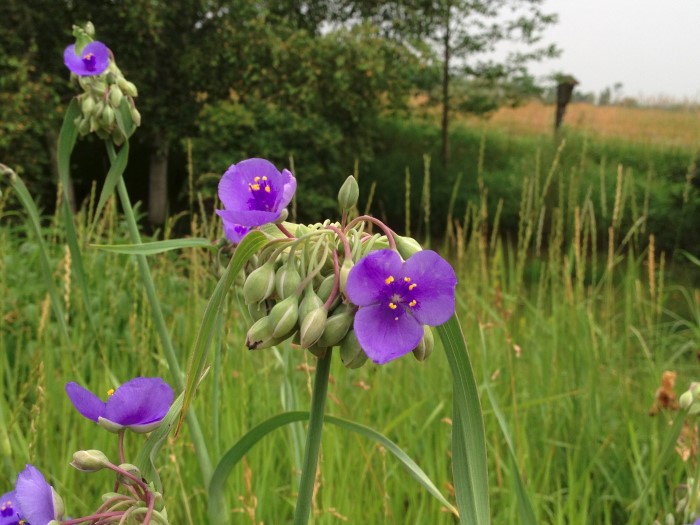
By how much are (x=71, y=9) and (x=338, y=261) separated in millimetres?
8845

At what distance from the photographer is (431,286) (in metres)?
0.45

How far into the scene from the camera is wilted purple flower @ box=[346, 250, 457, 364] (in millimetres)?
425

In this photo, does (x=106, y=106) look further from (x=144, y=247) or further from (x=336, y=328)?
(x=336, y=328)

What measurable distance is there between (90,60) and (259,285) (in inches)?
28.0

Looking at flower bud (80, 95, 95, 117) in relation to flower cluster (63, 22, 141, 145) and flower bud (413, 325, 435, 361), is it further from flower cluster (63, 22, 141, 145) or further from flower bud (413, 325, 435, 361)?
flower bud (413, 325, 435, 361)

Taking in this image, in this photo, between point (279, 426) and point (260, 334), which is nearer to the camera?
point (260, 334)

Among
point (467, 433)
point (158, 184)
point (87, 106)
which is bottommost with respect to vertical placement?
point (158, 184)

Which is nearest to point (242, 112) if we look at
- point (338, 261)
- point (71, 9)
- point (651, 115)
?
point (71, 9)

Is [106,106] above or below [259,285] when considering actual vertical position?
above

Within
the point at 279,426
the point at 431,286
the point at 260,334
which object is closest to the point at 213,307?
the point at 260,334

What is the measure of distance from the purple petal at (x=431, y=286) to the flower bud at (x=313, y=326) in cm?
7

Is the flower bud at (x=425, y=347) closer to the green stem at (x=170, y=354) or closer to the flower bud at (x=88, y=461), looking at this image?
the flower bud at (x=88, y=461)

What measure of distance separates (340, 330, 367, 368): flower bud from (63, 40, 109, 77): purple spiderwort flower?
74 cm

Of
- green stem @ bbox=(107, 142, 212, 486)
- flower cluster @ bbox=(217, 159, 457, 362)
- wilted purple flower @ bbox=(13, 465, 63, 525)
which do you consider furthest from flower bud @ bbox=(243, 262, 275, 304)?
green stem @ bbox=(107, 142, 212, 486)
